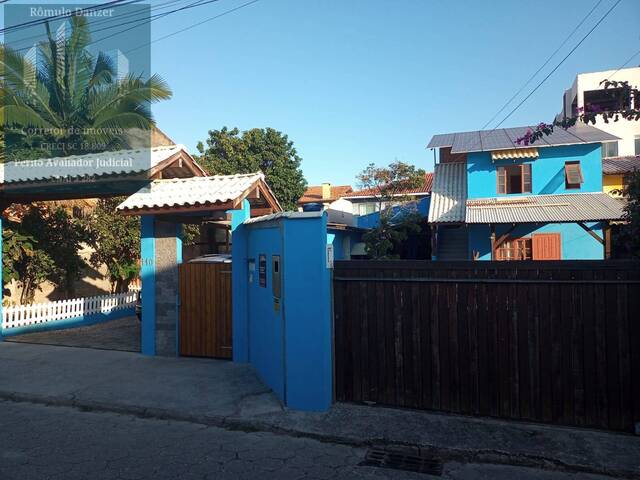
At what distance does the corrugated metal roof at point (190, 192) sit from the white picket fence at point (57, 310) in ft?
15.9

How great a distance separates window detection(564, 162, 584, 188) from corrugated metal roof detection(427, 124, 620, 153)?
0.84 meters

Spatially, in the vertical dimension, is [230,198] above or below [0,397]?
above

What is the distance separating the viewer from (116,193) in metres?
10.1

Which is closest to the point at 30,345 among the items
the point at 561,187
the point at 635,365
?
the point at 635,365

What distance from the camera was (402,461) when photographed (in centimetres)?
445

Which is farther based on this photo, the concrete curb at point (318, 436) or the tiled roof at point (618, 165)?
the tiled roof at point (618, 165)

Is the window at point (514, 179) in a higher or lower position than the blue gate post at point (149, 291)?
higher

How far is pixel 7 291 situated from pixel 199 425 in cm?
1000

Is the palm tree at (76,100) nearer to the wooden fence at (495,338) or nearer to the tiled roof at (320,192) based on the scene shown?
the wooden fence at (495,338)

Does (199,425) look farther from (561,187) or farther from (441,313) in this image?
(561,187)

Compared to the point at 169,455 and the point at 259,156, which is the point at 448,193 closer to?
the point at 259,156

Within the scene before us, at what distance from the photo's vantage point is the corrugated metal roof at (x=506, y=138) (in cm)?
1662

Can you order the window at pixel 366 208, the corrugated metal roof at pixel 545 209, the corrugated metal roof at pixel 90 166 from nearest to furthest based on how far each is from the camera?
1. the corrugated metal roof at pixel 90 166
2. the corrugated metal roof at pixel 545 209
3. the window at pixel 366 208

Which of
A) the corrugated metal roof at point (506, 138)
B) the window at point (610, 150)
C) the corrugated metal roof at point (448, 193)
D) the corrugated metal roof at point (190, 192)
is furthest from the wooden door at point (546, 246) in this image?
the window at point (610, 150)
